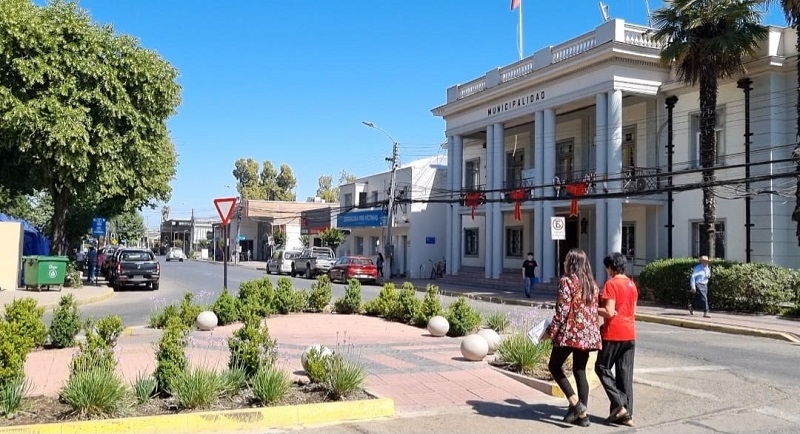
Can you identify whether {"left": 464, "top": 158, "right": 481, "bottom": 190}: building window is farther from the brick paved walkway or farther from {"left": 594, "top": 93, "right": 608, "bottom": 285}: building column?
the brick paved walkway

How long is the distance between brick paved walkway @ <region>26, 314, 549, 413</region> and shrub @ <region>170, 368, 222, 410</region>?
5.58 feet

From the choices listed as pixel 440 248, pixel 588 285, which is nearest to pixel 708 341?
pixel 588 285

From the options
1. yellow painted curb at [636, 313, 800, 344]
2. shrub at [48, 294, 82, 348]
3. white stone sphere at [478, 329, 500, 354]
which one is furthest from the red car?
white stone sphere at [478, 329, 500, 354]

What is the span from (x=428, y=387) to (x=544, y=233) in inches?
895

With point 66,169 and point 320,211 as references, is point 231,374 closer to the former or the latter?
point 66,169

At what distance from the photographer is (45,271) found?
25.1 meters

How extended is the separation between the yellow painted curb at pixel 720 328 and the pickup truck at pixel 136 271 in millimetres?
19665

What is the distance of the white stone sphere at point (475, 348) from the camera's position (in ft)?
34.2

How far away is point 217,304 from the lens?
14.5 m

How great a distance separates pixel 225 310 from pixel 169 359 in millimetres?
6931

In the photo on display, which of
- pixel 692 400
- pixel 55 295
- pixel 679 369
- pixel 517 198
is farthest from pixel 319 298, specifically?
pixel 517 198

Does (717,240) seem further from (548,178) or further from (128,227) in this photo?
(128,227)

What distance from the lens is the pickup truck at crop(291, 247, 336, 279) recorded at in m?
39.4

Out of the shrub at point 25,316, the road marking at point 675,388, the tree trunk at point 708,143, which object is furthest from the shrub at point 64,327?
the tree trunk at point 708,143
